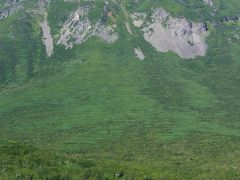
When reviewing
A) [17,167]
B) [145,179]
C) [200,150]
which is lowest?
[200,150]

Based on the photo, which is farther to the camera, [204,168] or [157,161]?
[157,161]

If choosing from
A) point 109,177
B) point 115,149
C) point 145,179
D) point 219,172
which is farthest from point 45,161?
point 115,149

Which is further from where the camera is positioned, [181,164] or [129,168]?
[181,164]

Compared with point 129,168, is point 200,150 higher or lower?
lower

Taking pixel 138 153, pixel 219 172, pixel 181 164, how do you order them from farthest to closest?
pixel 138 153, pixel 181 164, pixel 219 172

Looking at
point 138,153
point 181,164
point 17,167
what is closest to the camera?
point 17,167

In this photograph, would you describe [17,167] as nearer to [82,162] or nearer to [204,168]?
[82,162]

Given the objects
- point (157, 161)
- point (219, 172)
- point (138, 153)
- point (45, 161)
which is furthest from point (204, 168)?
point (45, 161)

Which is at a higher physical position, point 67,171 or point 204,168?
point 67,171

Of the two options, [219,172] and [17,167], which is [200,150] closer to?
[219,172]
